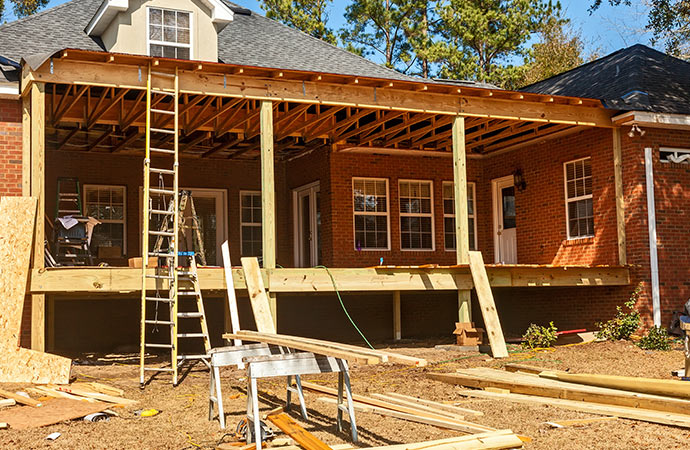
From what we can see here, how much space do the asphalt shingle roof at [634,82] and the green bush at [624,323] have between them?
11.7ft

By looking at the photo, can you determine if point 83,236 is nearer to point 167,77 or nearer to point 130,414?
point 167,77

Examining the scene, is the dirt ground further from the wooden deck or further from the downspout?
the downspout

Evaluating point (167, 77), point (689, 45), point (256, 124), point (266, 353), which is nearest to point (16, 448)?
point (266, 353)

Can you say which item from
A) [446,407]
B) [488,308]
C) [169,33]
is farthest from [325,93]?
[446,407]

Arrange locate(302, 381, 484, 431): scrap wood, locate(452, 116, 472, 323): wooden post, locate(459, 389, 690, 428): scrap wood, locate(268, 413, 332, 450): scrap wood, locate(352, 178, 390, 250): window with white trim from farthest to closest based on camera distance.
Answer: locate(352, 178, 390, 250): window with white trim, locate(452, 116, 472, 323): wooden post, locate(302, 381, 484, 431): scrap wood, locate(459, 389, 690, 428): scrap wood, locate(268, 413, 332, 450): scrap wood

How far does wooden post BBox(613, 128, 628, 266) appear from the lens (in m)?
14.9

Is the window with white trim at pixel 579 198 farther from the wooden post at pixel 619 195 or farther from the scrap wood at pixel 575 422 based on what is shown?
the scrap wood at pixel 575 422

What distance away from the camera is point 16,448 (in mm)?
6770

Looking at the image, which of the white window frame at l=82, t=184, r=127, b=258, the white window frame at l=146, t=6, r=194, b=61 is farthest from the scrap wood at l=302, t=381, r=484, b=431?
the white window frame at l=82, t=184, r=127, b=258

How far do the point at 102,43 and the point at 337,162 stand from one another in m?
5.59

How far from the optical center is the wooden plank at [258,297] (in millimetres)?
11586

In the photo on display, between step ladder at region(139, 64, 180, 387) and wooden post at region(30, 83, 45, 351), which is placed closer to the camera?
step ladder at region(139, 64, 180, 387)

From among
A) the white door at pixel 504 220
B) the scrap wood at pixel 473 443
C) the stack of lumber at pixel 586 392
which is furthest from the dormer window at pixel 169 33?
the scrap wood at pixel 473 443

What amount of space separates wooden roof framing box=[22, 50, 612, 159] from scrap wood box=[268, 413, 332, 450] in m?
6.71
